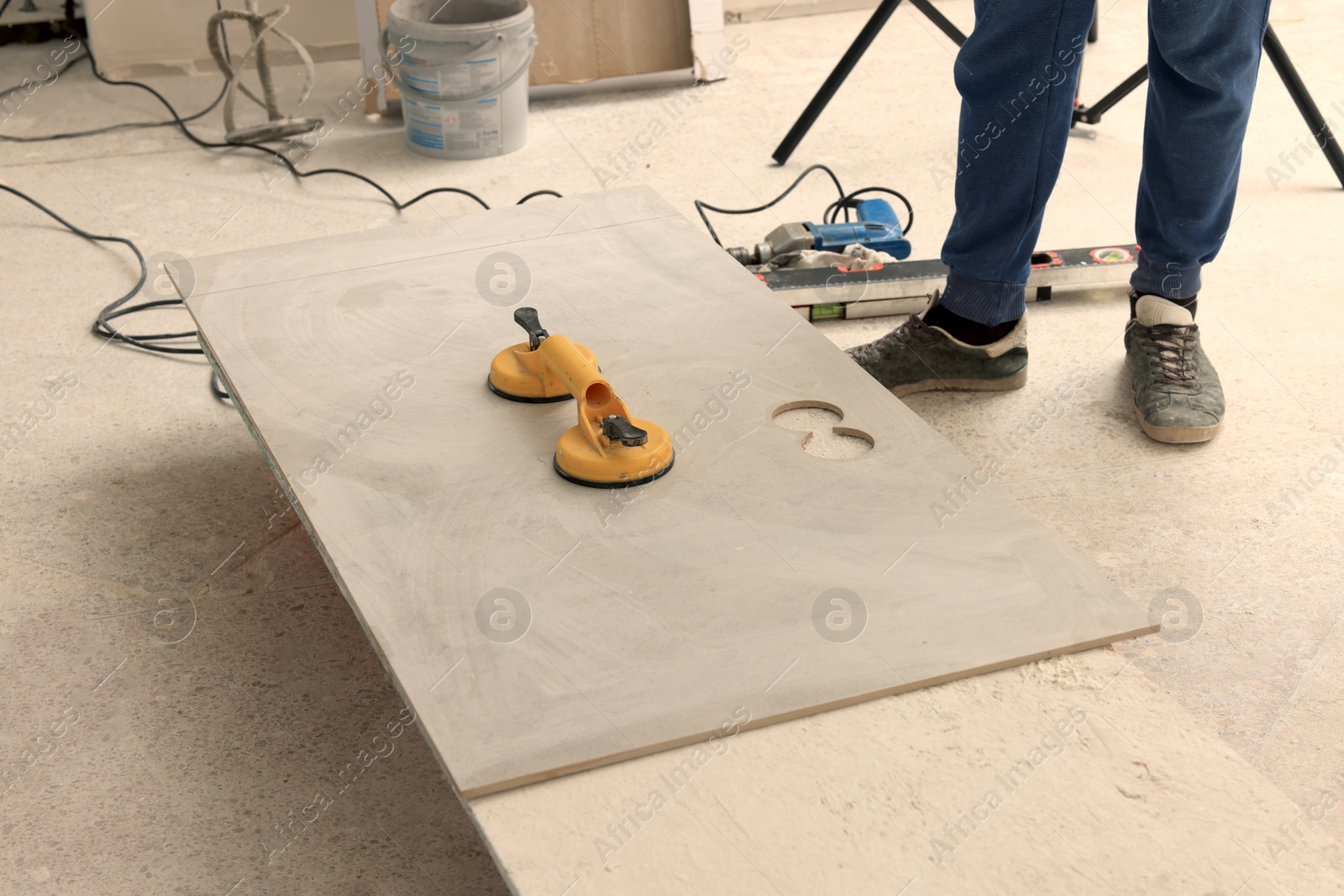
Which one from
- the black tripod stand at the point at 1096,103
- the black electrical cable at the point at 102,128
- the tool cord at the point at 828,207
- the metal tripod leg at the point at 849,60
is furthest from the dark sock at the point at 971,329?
the black electrical cable at the point at 102,128

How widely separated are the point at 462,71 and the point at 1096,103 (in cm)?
151

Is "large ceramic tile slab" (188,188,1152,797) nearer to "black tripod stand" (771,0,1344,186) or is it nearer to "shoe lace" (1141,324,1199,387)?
"shoe lace" (1141,324,1199,387)

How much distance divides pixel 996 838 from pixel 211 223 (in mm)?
2173

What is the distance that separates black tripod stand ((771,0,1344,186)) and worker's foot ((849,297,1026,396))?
2.30 feet

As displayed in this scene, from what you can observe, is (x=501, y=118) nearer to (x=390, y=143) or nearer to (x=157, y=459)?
(x=390, y=143)

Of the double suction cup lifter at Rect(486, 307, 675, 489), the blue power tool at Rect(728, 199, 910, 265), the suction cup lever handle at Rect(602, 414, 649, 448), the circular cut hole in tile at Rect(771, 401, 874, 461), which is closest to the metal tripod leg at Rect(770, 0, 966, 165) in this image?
the blue power tool at Rect(728, 199, 910, 265)

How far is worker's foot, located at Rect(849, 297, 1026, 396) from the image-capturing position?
186 cm

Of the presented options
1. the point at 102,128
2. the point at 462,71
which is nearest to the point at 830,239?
the point at 462,71

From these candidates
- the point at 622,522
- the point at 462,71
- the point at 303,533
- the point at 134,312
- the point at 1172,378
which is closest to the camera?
the point at 622,522

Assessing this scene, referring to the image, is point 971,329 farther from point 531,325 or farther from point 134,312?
point 134,312

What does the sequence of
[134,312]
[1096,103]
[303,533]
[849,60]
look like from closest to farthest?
1. [303,533]
2. [134,312]
3. [849,60]
4. [1096,103]

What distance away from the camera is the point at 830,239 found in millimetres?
2168

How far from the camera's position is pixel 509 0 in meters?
2.83

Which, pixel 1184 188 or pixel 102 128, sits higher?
pixel 1184 188
